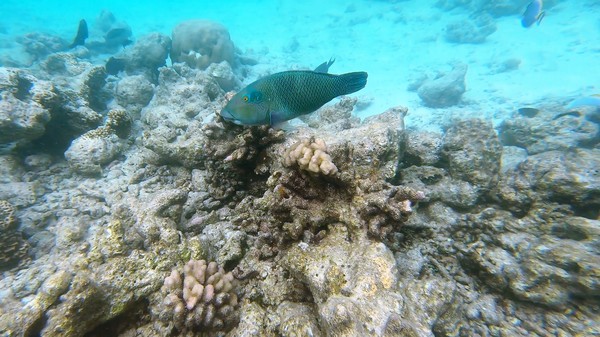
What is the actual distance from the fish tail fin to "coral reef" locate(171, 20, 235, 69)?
11.0m

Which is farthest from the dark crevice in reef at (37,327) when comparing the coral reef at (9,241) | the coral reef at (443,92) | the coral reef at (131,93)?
the coral reef at (443,92)

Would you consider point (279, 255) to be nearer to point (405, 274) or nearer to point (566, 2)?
point (405, 274)

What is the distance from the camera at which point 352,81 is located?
Result: 2.52 metres

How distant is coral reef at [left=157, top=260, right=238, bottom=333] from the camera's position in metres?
2.34

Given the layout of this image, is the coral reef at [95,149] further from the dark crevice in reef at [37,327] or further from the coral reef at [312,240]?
the dark crevice in reef at [37,327]

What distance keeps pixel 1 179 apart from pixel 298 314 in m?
5.90

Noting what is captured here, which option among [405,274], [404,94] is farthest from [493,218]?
[404,94]

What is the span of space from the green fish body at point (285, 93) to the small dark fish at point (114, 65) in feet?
34.8

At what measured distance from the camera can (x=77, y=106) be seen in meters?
6.34

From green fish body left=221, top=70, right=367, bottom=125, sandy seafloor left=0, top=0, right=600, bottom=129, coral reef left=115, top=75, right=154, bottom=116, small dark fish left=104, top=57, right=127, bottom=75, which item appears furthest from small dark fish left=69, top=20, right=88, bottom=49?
green fish body left=221, top=70, right=367, bottom=125

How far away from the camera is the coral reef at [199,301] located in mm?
2336

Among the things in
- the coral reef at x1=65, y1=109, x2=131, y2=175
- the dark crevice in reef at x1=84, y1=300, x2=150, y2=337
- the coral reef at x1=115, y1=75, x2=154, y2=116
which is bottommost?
the dark crevice in reef at x1=84, y1=300, x2=150, y2=337

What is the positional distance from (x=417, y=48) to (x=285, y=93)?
2111cm

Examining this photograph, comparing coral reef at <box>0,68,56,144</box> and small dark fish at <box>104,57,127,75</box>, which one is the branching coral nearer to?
coral reef at <box>0,68,56,144</box>
